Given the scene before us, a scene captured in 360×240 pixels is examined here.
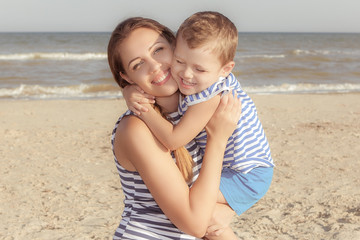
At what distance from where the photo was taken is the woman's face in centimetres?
204

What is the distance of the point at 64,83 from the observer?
51.6 feet

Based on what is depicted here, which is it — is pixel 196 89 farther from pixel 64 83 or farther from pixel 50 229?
pixel 64 83

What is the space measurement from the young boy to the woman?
0.05 metres

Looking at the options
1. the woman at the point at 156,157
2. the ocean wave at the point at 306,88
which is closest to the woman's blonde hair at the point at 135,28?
the woman at the point at 156,157

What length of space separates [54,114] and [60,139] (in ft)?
8.20

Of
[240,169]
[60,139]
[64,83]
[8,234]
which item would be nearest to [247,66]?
[64,83]

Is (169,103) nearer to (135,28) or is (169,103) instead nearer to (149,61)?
(149,61)

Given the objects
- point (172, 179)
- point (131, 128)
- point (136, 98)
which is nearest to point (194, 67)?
point (136, 98)

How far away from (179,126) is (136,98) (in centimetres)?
23

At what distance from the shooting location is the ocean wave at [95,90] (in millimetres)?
13750

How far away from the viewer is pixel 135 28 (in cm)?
205

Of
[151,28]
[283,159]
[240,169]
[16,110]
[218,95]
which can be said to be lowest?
[16,110]

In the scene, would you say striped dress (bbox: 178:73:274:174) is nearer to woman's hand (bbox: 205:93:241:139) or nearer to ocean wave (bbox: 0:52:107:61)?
woman's hand (bbox: 205:93:241:139)

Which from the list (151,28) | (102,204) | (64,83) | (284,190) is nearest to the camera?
(151,28)
